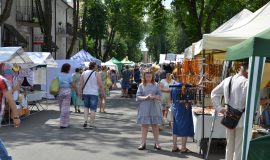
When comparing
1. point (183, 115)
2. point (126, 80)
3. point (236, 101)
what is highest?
point (236, 101)

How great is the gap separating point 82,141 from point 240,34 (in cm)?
434

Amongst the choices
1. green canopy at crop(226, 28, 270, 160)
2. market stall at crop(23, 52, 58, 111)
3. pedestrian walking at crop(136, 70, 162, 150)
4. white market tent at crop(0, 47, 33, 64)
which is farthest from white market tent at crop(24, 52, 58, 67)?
green canopy at crop(226, 28, 270, 160)

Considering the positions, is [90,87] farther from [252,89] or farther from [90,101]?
[252,89]

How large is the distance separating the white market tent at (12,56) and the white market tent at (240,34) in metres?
7.48

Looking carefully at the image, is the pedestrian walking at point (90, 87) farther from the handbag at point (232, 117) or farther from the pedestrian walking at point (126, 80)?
the pedestrian walking at point (126, 80)

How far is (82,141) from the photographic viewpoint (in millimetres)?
11383

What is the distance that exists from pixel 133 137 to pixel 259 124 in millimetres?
3899

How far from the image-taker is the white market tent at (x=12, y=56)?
1505cm

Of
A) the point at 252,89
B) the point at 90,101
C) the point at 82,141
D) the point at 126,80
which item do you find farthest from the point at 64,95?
the point at 126,80

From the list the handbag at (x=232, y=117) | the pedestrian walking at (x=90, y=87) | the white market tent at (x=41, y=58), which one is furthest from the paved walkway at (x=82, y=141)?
the white market tent at (x=41, y=58)

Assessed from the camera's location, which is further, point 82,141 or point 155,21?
point 155,21

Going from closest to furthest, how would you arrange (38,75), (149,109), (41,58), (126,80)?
(149,109)
(41,58)
(38,75)
(126,80)

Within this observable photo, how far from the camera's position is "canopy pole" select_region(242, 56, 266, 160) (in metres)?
5.69

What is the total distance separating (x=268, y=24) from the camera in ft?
31.8
